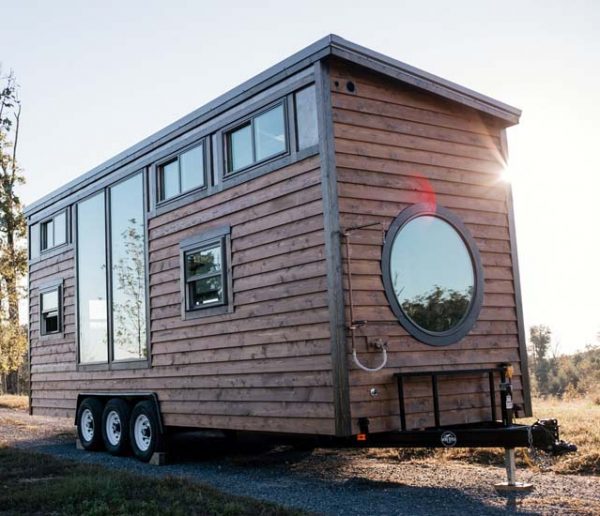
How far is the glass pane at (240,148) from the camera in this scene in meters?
8.59

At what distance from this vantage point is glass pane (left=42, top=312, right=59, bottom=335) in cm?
1283

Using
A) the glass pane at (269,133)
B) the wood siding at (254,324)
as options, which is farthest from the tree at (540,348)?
the glass pane at (269,133)

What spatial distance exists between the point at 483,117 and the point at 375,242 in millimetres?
2534

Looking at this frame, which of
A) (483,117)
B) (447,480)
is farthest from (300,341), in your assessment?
(483,117)

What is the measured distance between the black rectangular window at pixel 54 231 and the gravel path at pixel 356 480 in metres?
3.58

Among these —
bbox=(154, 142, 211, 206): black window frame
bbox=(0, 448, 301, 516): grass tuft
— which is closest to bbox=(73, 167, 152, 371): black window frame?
bbox=(154, 142, 211, 206): black window frame

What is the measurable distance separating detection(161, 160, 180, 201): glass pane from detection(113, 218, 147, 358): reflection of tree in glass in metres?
0.78

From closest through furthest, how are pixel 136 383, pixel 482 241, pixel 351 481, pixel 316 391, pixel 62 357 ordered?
pixel 316 391, pixel 351 481, pixel 482 241, pixel 136 383, pixel 62 357

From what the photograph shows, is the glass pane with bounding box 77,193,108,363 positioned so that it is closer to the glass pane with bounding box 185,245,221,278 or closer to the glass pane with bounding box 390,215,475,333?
the glass pane with bounding box 185,245,221,278

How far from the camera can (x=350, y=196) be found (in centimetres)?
722

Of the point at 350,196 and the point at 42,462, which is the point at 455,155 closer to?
the point at 350,196

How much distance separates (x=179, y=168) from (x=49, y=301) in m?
4.67

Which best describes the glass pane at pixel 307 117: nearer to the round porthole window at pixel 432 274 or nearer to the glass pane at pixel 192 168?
the round porthole window at pixel 432 274

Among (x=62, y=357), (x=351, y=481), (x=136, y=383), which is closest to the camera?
(x=351, y=481)
